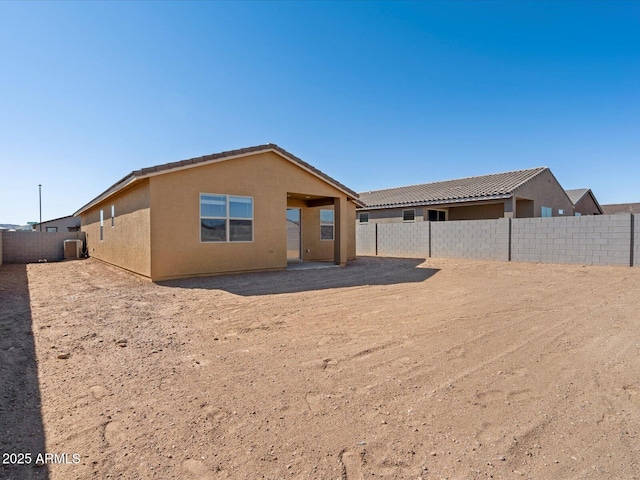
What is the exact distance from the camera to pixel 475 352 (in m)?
4.14

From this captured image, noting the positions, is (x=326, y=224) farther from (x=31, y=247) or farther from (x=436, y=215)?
(x=31, y=247)

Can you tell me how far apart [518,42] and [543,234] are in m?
7.18

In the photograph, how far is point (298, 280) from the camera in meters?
10.1

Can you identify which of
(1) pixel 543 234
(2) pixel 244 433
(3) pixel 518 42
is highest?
(3) pixel 518 42

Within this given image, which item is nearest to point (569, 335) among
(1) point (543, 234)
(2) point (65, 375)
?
(2) point (65, 375)

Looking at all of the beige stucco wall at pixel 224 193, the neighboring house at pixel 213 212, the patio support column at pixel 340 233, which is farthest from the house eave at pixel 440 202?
the beige stucco wall at pixel 224 193

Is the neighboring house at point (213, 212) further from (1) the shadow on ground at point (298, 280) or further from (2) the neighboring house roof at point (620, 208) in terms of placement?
(2) the neighboring house roof at point (620, 208)

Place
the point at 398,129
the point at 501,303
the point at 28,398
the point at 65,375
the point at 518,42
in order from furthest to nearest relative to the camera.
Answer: the point at 398,129 < the point at 518,42 < the point at 501,303 < the point at 65,375 < the point at 28,398

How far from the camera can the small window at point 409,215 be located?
2197 centimetres

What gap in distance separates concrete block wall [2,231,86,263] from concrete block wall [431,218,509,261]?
2037 cm

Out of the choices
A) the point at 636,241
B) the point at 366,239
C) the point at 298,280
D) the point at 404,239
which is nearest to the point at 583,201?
the point at 404,239

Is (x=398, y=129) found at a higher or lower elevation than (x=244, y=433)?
higher

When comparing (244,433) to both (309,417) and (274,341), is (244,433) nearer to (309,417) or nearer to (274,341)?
(309,417)

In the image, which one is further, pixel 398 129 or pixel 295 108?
pixel 398 129
